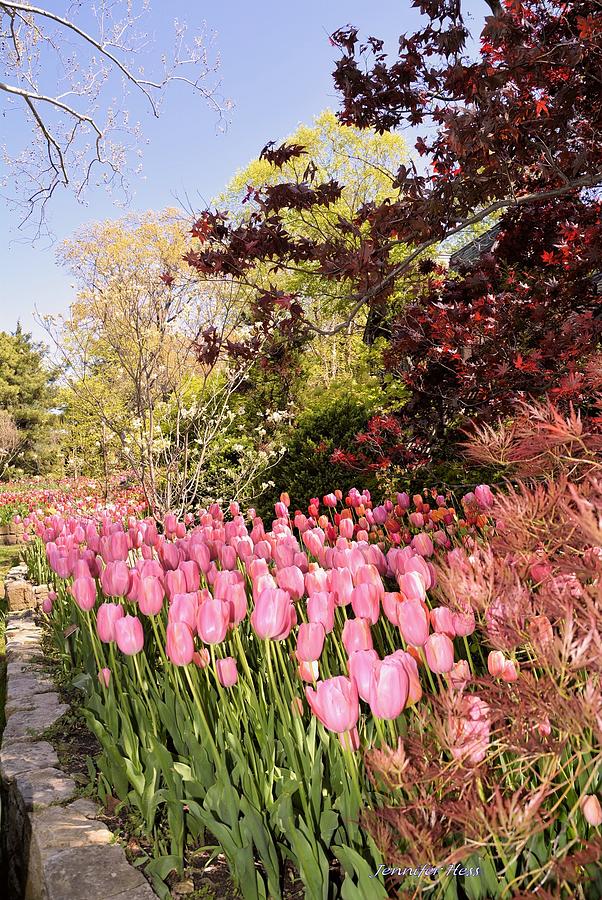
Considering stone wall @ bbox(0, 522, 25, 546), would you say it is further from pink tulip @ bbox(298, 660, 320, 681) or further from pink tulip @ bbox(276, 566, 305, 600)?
pink tulip @ bbox(298, 660, 320, 681)

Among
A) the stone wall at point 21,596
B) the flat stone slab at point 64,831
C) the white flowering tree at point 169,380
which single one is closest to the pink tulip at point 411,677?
the flat stone slab at point 64,831

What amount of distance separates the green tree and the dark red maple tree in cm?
2597

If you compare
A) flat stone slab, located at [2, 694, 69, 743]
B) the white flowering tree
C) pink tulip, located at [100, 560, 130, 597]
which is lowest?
flat stone slab, located at [2, 694, 69, 743]

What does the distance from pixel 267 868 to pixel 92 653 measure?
155 centimetres

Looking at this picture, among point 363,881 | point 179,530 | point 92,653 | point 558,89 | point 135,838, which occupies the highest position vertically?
point 558,89

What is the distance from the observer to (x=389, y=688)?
1.30 meters

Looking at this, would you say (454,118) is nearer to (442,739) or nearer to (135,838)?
(442,739)

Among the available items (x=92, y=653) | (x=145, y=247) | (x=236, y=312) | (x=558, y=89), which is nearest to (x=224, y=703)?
(x=92, y=653)

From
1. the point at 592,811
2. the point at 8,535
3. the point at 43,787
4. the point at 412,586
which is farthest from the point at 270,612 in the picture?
the point at 8,535

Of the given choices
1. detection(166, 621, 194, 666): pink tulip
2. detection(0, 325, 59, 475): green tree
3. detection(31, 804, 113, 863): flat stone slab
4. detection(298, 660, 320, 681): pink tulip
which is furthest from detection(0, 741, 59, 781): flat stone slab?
detection(0, 325, 59, 475): green tree

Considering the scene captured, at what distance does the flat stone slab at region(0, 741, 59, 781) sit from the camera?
2324 mm

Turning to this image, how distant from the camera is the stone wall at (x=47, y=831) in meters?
1.66

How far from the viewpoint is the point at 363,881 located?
1.30m

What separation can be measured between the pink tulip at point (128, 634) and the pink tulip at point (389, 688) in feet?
3.07
